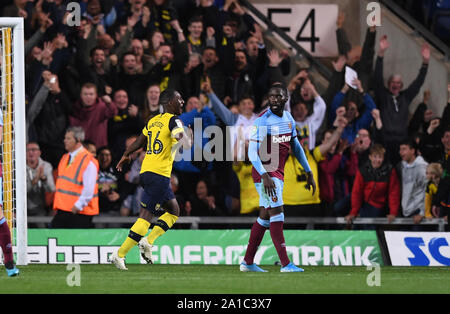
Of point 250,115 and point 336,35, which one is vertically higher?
point 336,35

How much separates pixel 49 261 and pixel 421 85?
671 centimetres

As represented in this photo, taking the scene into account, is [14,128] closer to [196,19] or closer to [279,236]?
[279,236]

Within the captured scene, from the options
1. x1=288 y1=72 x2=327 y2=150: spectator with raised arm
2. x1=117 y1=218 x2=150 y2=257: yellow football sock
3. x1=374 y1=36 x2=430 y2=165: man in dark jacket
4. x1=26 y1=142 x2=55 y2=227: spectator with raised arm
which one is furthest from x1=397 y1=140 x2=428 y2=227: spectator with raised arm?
x1=26 y1=142 x2=55 y2=227: spectator with raised arm

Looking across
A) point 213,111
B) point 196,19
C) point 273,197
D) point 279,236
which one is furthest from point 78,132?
point 279,236

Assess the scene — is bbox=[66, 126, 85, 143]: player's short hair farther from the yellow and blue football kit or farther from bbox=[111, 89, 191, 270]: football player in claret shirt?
the yellow and blue football kit

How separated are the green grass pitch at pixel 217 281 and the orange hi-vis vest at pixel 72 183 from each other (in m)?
2.16

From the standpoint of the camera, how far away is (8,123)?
13.1m

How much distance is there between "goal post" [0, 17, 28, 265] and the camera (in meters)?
12.7

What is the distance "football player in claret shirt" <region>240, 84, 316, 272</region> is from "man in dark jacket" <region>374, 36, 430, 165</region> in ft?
14.6

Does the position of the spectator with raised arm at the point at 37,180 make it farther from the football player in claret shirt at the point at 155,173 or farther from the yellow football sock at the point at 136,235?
the yellow football sock at the point at 136,235

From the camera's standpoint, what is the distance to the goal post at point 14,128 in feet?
41.7
